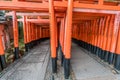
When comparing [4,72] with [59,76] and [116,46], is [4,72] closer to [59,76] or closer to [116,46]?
[59,76]

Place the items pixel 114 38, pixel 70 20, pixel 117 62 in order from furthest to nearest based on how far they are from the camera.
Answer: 1. pixel 114 38
2. pixel 117 62
3. pixel 70 20

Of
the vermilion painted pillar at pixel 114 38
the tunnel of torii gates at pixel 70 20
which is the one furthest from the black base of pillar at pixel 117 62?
the vermilion painted pillar at pixel 114 38

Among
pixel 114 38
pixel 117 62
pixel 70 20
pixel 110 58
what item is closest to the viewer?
pixel 70 20

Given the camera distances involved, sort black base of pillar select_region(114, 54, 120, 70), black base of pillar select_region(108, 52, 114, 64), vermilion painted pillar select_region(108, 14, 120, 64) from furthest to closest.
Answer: black base of pillar select_region(108, 52, 114, 64), vermilion painted pillar select_region(108, 14, 120, 64), black base of pillar select_region(114, 54, 120, 70)

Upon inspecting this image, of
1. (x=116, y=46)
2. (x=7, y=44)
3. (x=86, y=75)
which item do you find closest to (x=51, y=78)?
(x=86, y=75)

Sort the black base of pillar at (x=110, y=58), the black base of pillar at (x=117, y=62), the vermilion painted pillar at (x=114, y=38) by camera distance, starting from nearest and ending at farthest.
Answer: the black base of pillar at (x=117, y=62) → the vermilion painted pillar at (x=114, y=38) → the black base of pillar at (x=110, y=58)

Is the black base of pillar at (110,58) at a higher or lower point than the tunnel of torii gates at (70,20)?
lower

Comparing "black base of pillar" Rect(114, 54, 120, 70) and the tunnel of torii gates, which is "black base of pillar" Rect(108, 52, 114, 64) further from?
"black base of pillar" Rect(114, 54, 120, 70)

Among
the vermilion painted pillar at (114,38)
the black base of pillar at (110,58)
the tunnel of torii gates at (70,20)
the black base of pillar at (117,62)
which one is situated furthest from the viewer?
the black base of pillar at (110,58)

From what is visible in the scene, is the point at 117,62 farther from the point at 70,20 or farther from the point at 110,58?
the point at 70,20

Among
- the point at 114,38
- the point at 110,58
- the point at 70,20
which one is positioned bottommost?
the point at 110,58

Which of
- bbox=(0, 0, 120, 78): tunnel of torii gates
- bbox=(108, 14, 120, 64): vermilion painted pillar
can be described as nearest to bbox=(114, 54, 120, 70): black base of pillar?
bbox=(0, 0, 120, 78): tunnel of torii gates

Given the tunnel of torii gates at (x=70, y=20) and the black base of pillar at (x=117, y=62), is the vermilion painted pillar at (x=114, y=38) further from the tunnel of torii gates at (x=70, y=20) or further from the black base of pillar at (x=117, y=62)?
the black base of pillar at (x=117, y=62)

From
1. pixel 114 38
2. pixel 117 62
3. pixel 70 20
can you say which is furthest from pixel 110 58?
pixel 70 20
